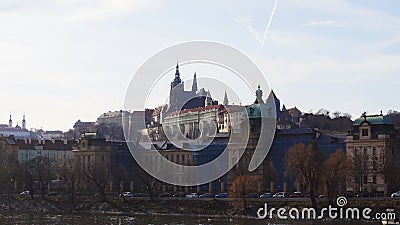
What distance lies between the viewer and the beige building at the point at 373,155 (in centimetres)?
7894

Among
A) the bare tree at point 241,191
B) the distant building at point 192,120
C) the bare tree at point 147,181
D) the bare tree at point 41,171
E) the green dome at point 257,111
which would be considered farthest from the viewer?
the distant building at point 192,120

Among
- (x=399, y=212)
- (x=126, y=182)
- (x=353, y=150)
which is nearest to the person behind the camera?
(x=399, y=212)

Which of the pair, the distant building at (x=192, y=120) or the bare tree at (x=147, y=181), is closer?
the bare tree at (x=147, y=181)

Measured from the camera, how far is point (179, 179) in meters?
99.6

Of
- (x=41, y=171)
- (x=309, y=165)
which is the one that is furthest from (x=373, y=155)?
(x=41, y=171)

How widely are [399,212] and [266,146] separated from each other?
33018 millimetres

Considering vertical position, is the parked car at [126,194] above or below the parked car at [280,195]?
below

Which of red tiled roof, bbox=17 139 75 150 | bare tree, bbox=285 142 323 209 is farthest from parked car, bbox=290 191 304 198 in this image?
red tiled roof, bbox=17 139 75 150

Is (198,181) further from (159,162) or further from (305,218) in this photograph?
(305,218)

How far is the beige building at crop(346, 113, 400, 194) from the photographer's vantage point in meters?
78.9

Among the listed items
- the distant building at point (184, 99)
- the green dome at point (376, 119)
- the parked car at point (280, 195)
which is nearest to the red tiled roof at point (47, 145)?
the distant building at point (184, 99)

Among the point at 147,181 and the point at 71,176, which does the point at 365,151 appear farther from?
the point at 71,176

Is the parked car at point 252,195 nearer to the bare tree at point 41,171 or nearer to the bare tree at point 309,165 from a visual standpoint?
the bare tree at point 309,165

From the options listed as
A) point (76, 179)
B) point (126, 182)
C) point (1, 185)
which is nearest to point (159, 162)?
point (126, 182)
